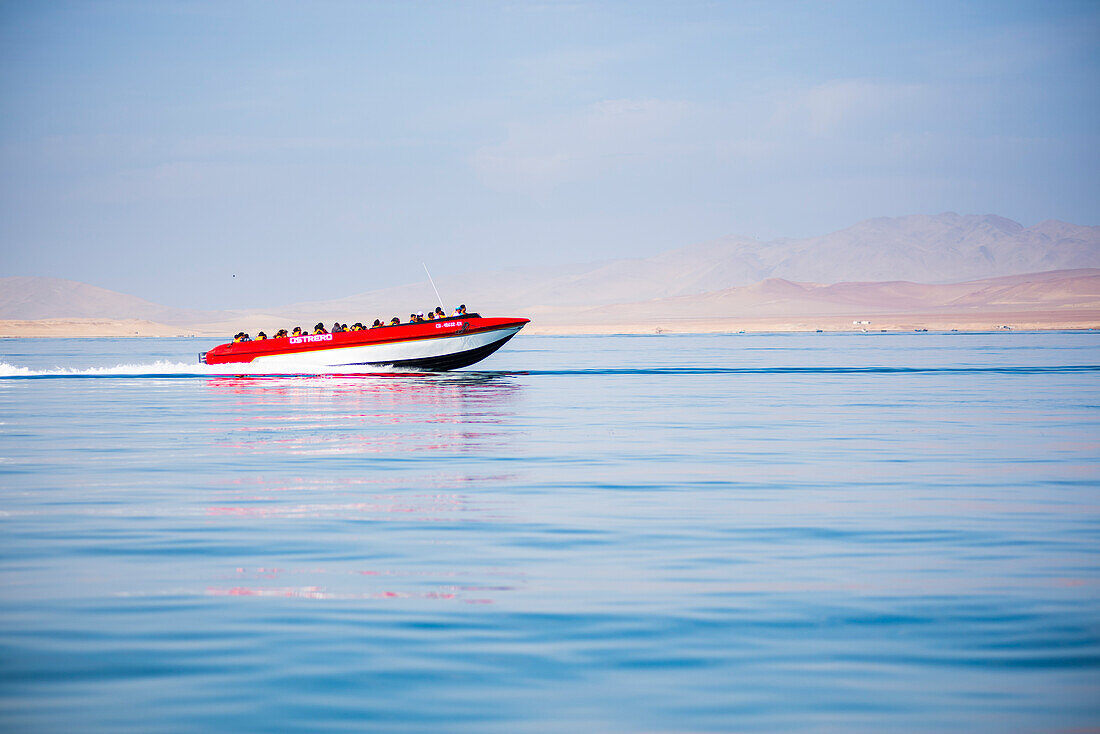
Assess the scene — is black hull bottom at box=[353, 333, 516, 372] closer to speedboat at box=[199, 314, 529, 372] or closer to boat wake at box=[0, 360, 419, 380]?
speedboat at box=[199, 314, 529, 372]

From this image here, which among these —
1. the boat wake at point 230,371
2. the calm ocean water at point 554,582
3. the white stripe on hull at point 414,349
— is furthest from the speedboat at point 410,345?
the calm ocean water at point 554,582

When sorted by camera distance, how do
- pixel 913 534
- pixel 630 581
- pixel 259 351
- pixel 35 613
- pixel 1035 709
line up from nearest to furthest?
pixel 1035 709 → pixel 35 613 → pixel 630 581 → pixel 913 534 → pixel 259 351

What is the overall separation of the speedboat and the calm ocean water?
84.7 feet

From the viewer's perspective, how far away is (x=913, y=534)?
13.0m

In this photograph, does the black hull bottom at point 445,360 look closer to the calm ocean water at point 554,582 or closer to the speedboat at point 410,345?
the speedboat at point 410,345

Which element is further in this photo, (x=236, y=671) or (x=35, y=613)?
(x=35, y=613)

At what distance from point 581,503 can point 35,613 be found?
723cm

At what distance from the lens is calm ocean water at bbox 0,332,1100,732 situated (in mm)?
7336

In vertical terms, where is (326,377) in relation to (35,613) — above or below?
above

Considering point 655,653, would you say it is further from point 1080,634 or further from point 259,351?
point 259,351

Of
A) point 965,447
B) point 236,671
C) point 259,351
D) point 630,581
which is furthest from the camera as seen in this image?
point 259,351

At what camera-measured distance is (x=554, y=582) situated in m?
10.6

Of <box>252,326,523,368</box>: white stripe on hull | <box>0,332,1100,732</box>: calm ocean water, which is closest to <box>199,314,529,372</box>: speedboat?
<box>252,326,523,368</box>: white stripe on hull

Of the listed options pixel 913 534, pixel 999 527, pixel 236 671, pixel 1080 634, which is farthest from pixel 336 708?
pixel 999 527
